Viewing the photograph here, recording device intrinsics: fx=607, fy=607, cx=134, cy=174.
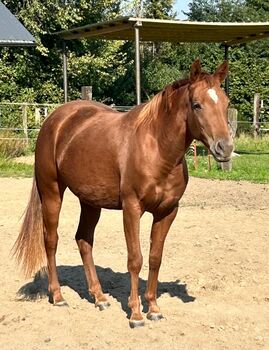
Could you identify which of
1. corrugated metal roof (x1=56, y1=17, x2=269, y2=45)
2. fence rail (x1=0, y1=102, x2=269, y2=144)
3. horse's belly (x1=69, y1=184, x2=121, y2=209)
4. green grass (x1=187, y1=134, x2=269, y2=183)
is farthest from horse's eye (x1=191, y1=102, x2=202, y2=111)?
fence rail (x1=0, y1=102, x2=269, y2=144)

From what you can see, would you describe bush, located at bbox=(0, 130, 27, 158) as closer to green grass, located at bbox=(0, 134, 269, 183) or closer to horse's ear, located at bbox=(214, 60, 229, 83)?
green grass, located at bbox=(0, 134, 269, 183)

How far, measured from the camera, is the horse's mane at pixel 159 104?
13.4 ft

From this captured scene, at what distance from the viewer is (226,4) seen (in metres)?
44.2

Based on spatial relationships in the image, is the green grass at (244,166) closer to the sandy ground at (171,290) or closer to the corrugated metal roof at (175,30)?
the corrugated metal roof at (175,30)

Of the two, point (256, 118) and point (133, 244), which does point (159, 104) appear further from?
point (256, 118)

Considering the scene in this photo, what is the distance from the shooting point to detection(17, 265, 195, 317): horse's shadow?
4.96 metres

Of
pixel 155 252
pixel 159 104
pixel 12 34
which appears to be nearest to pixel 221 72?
pixel 159 104

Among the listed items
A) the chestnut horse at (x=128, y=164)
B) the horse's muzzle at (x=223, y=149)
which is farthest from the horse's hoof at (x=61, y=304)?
the horse's muzzle at (x=223, y=149)

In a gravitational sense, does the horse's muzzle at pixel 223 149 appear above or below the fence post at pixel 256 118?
above

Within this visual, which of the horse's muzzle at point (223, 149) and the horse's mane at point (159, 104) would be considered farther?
the horse's mane at point (159, 104)

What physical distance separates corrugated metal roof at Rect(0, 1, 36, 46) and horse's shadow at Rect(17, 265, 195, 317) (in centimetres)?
1302

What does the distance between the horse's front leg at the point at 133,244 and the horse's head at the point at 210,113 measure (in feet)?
2.14

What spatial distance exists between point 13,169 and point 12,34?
249 inches

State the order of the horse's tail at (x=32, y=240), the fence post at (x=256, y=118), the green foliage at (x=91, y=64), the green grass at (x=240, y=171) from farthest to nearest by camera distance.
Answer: the green foliage at (x=91, y=64)
the fence post at (x=256, y=118)
the green grass at (x=240, y=171)
the horse's tail at (x=32, y=240)
